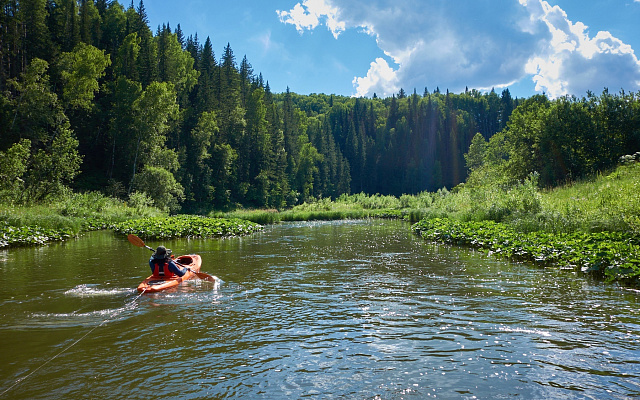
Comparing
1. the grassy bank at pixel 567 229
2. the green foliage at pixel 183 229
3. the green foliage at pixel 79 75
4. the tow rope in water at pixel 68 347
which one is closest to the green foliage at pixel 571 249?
the grassy bank at pixel 567 229

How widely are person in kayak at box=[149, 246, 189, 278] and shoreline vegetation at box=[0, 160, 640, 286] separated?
11.1m

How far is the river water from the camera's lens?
5418 millimetres

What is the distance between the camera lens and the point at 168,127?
47938 millimetres

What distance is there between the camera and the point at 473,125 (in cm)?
12444

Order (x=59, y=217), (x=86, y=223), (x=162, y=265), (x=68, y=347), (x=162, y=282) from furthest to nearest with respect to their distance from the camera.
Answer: (x=86, y=223)
(x=59, y=217)
(x=162, y=265)
(x=162, y=282)
(x=68, y=347)

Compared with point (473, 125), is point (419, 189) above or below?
below

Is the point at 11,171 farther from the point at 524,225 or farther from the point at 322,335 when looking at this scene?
the point at 524,225

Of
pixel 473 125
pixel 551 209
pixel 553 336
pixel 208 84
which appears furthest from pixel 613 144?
pixel 473 125

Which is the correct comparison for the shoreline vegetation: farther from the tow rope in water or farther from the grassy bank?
the tow rope in water

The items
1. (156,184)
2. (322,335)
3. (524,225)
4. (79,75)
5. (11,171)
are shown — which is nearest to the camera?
(322,335)

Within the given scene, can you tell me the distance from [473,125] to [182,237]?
11539 centimetres

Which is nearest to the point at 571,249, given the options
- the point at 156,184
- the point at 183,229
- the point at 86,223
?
the point at 183,229

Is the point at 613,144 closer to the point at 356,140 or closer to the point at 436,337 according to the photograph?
the point at 436,337

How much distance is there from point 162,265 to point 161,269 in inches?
4.5
